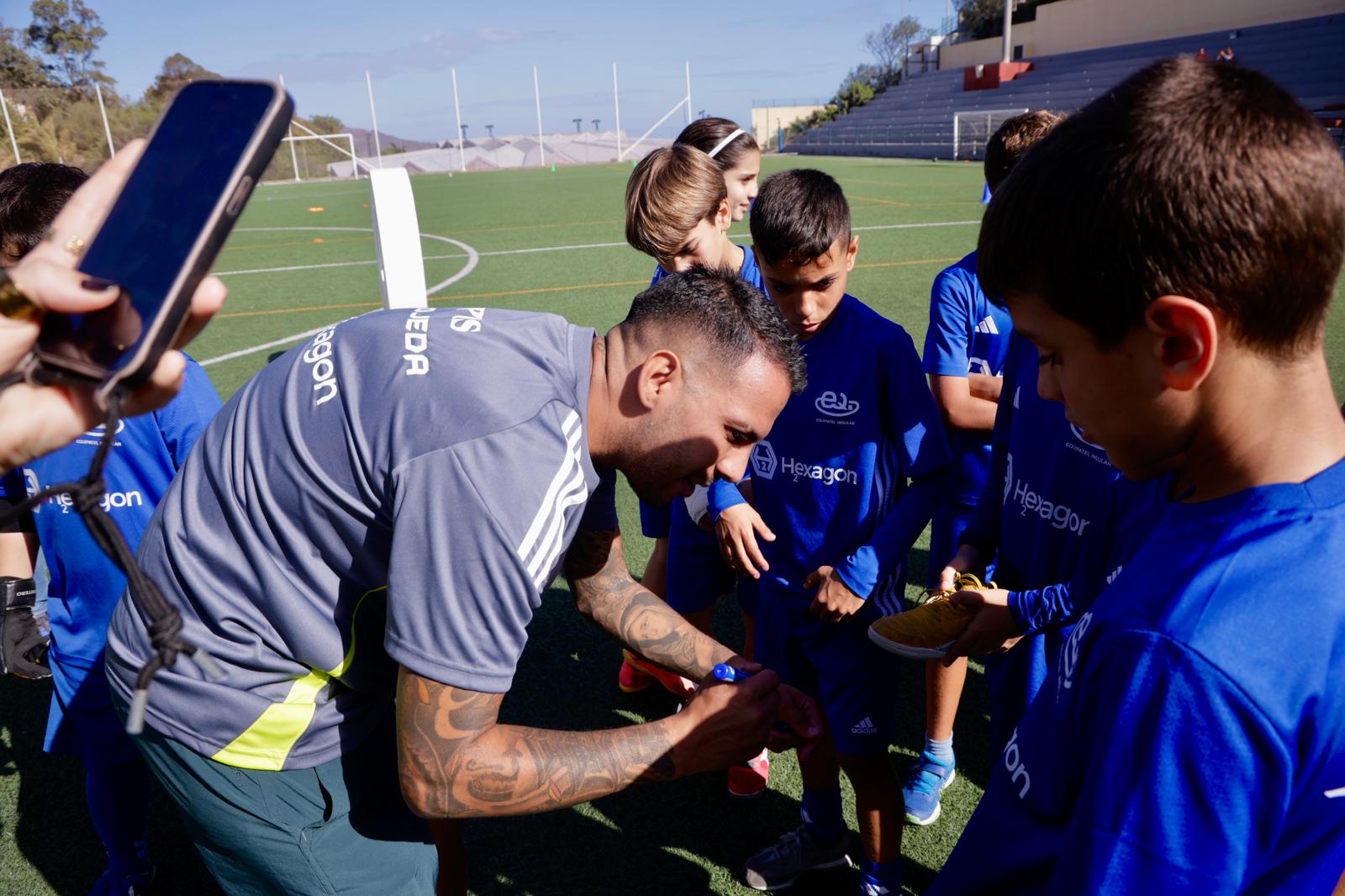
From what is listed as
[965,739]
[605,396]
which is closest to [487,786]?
[605,396]

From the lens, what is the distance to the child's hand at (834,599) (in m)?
2.64

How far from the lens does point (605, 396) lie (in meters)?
1.86

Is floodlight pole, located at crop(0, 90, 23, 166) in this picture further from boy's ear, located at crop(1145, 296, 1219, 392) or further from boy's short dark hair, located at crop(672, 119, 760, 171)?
boy's ear, located at crop(1145, 296, 1219, 392)

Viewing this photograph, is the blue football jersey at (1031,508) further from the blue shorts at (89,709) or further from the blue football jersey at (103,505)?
the blue shorts at (89,709)

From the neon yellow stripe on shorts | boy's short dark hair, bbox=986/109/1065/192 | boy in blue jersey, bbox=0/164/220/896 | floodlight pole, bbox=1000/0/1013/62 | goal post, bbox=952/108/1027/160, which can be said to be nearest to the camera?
the neon yellow stripe on shorts

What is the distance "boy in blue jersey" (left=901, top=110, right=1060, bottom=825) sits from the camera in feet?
10.6

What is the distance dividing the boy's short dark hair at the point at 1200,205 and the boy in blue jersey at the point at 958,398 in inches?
89.0

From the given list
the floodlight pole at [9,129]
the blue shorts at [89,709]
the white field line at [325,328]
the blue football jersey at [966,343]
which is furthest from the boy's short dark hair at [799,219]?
the floodlight pole at [9,129]

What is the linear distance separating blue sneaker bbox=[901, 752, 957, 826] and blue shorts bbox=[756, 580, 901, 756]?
515mm

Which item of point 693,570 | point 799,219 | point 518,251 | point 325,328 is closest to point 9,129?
point 518,251

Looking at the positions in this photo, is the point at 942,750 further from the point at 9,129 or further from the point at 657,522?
the point at 9,129

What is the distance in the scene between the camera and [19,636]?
9.07 feet

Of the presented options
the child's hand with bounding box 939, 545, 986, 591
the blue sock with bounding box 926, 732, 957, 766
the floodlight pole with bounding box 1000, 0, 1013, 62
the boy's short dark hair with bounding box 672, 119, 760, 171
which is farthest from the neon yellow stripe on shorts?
the floodlight pole with bounding box 1000, 0, 1013, 62

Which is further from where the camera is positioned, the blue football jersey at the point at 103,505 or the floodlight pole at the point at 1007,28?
the floodlight pole at the point at 1007,28
